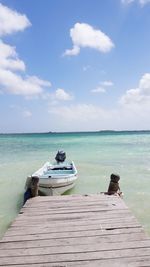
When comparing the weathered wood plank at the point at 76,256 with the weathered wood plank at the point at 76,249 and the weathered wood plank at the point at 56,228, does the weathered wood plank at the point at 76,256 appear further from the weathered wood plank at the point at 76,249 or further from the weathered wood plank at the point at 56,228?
the weathered wood plank at the point at 56,228

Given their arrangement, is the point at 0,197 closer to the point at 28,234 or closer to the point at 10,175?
the point at 10,175

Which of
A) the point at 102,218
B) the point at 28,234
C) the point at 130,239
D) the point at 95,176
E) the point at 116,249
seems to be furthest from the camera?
the point at 95,176

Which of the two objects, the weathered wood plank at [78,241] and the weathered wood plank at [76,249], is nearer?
the weathered wood plank at [76,249]

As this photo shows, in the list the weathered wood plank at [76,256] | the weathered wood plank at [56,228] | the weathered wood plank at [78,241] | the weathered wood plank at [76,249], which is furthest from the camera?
the weathered wood plank at [56,228]

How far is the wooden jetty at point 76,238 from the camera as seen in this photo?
12.4ft

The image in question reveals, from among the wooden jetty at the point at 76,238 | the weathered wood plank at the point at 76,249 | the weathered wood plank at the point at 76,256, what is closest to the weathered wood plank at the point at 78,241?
the wooden jetty at the point at 76,238

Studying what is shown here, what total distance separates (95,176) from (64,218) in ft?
34.5

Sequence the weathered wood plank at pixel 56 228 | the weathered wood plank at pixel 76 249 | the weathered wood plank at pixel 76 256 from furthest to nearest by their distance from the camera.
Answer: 1. the weathered wood plank at pixel 56 228
2. the weathered wood plank at pixel 76 249
3. the weathered wood plank at pixel 76 256

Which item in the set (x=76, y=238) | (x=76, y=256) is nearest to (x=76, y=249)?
(x=76, y=256)

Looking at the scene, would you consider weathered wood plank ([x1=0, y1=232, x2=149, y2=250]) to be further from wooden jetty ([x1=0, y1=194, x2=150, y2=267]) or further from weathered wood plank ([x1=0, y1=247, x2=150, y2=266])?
weathered wood plank ([x1=0, y1=247, x2=150, y2=266])

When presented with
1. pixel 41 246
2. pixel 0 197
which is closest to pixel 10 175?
pixel 0 197

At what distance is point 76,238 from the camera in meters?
4.53

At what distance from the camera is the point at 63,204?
6.58 meters

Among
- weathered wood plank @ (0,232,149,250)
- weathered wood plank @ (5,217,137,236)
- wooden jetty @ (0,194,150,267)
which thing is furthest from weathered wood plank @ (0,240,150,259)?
weathered wood plank @ (5,217,137,236)
